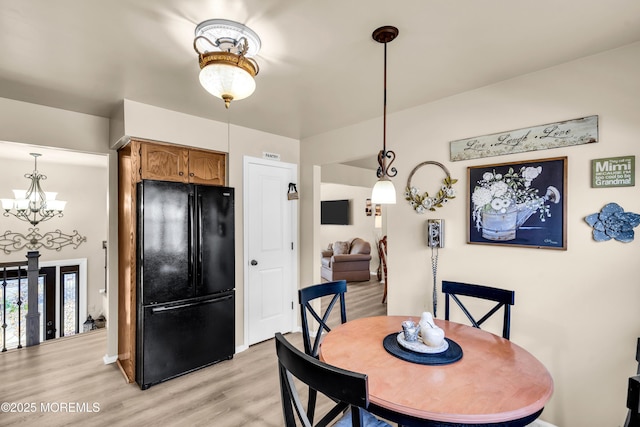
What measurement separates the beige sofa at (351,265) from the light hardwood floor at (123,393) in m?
3.29

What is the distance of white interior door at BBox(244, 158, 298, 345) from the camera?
3.47 meters

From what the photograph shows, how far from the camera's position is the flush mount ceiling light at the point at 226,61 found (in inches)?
58.4

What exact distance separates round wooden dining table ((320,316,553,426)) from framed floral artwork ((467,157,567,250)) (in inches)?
34.2

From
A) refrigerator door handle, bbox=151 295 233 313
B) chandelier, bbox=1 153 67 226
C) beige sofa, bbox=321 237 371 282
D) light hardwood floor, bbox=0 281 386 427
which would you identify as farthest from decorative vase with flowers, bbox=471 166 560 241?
chandelier, bbox=1 153 67 226

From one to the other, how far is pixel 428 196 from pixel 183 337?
2602 millimetres

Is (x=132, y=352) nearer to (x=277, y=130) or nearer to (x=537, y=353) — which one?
(x=277, y=130)

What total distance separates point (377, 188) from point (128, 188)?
8.08ft

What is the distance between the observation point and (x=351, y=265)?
261 inches

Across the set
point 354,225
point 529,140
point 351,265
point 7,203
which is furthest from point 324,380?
point 354,225

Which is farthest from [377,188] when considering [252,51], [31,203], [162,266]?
[31,203]

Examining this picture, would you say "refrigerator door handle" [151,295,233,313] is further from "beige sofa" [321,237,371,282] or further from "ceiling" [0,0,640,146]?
"beige sofa" [321,237,371,282]

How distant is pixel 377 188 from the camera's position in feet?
5.76

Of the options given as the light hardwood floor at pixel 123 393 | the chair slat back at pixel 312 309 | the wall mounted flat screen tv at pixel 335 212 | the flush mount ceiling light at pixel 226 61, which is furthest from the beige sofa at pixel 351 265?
the flush mount ceiling light at pixel 226 61

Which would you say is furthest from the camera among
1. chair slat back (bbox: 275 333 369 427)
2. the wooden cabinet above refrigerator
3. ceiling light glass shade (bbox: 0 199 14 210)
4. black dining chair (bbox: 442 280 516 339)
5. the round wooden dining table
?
ceiling light glass shade (bbox: 0 199 14 210)
